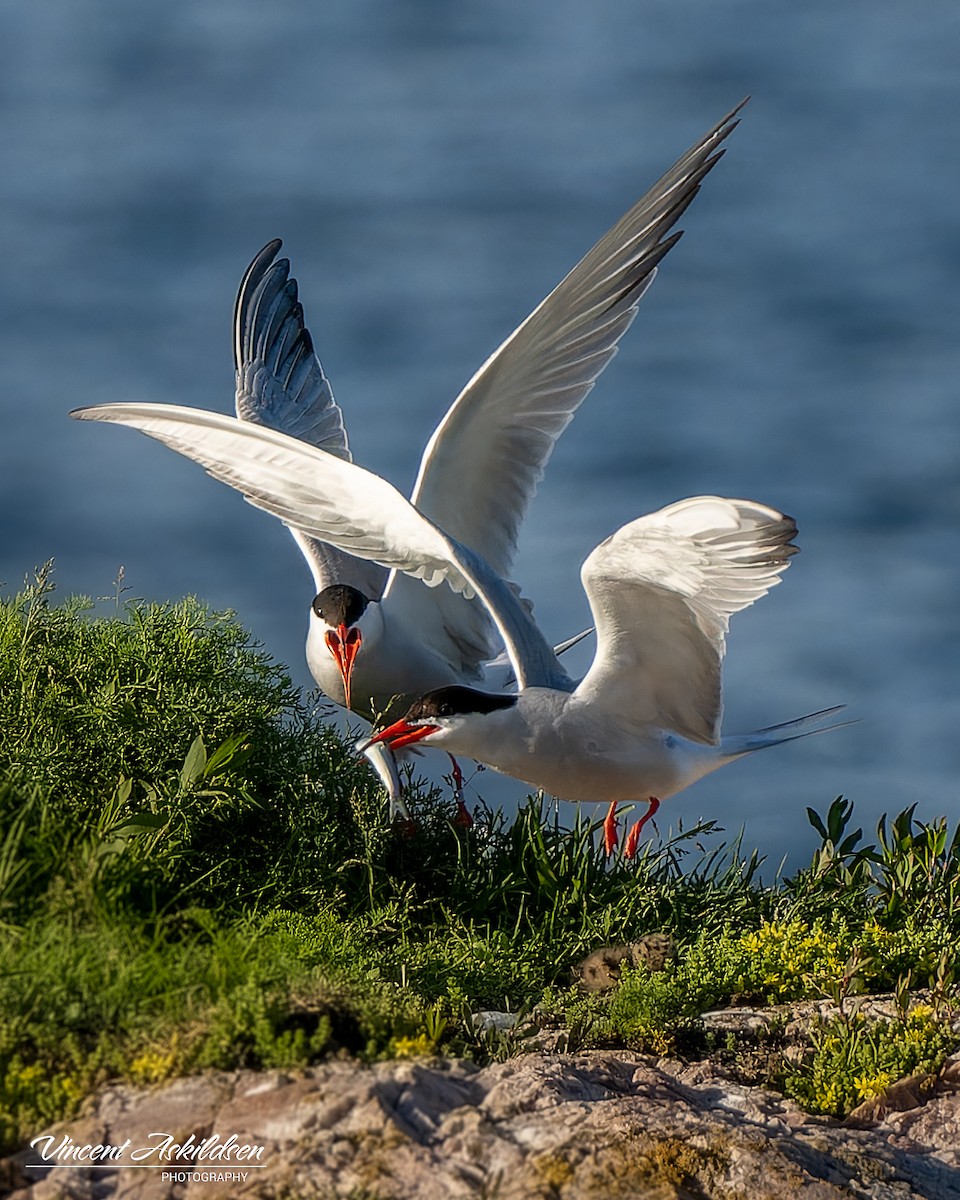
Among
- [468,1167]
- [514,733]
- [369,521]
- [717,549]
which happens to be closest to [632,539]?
[717,549]

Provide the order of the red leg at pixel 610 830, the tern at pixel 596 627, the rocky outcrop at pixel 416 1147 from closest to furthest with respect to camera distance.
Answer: the rocky outcrop at pixel 416 1147
the tern at pixel 596 627
the red leg at pixel 610 830

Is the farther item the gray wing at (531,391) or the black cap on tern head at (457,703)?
the gray wing at (531,391)

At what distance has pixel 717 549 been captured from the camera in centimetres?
551

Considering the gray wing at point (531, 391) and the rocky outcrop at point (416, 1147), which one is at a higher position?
the gray wing at point (531, 391)

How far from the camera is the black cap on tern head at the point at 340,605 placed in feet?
25.5

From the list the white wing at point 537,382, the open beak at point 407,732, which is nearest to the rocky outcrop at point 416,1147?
the open beak at point 407,732

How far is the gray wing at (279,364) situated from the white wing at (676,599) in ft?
12.8

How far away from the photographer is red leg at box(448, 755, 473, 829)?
7.33m

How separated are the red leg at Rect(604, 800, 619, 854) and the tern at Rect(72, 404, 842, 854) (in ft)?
0.04

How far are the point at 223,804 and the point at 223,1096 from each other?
9.36 ft

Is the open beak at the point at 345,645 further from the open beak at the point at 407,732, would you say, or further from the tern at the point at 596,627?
the open beak at the point at 407,732

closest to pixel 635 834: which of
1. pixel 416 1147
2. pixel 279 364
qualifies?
A: pixel 416 1147

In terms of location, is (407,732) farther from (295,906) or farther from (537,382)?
(537,382)

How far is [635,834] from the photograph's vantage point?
7.19 m
